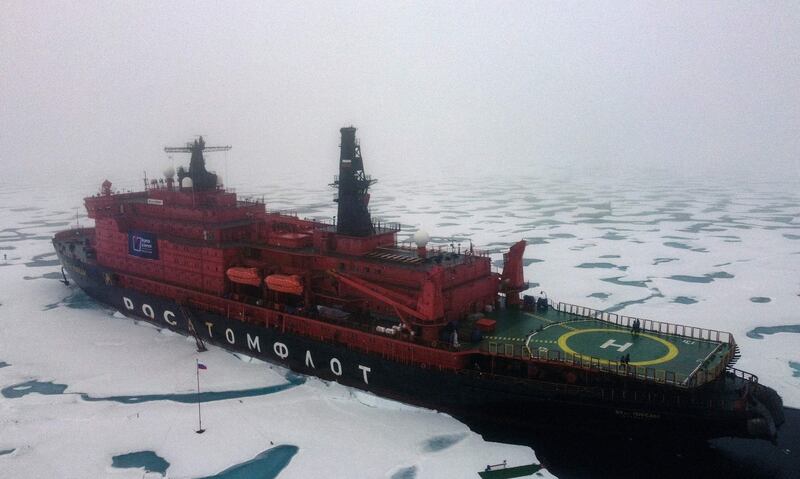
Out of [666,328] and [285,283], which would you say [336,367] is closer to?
[285,283]

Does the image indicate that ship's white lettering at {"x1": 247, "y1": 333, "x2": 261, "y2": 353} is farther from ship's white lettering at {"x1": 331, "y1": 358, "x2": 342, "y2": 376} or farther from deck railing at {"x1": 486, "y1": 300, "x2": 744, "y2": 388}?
deck railing at {"x1": 486, "y1": 300, "x2": 744, "y2": 388}

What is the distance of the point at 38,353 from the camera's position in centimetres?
2755

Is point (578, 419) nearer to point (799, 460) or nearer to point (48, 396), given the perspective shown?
point (799, 460)

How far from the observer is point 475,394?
811 inches

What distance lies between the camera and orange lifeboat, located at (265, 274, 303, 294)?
1028 inches

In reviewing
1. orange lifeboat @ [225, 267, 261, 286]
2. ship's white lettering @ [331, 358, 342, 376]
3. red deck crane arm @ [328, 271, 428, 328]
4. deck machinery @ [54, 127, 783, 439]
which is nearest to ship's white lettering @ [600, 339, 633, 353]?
deck machinery @ [54, 127, 783, 439]

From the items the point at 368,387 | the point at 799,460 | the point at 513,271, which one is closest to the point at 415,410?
the point at 368,387

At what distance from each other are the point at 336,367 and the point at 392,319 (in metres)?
3.19

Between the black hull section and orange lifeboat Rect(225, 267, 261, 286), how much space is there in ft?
6.66

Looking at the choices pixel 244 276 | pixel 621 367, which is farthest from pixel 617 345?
pixel 244 276

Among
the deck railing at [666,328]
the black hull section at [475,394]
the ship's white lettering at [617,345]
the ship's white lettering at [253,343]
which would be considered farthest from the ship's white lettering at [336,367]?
the ship's white lettering at [617,345]

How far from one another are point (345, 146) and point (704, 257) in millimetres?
36360

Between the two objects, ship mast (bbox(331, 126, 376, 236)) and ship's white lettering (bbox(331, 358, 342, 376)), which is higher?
ship mast (bbox(331, 126, 376, 236))

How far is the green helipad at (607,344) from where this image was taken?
64.2ft
